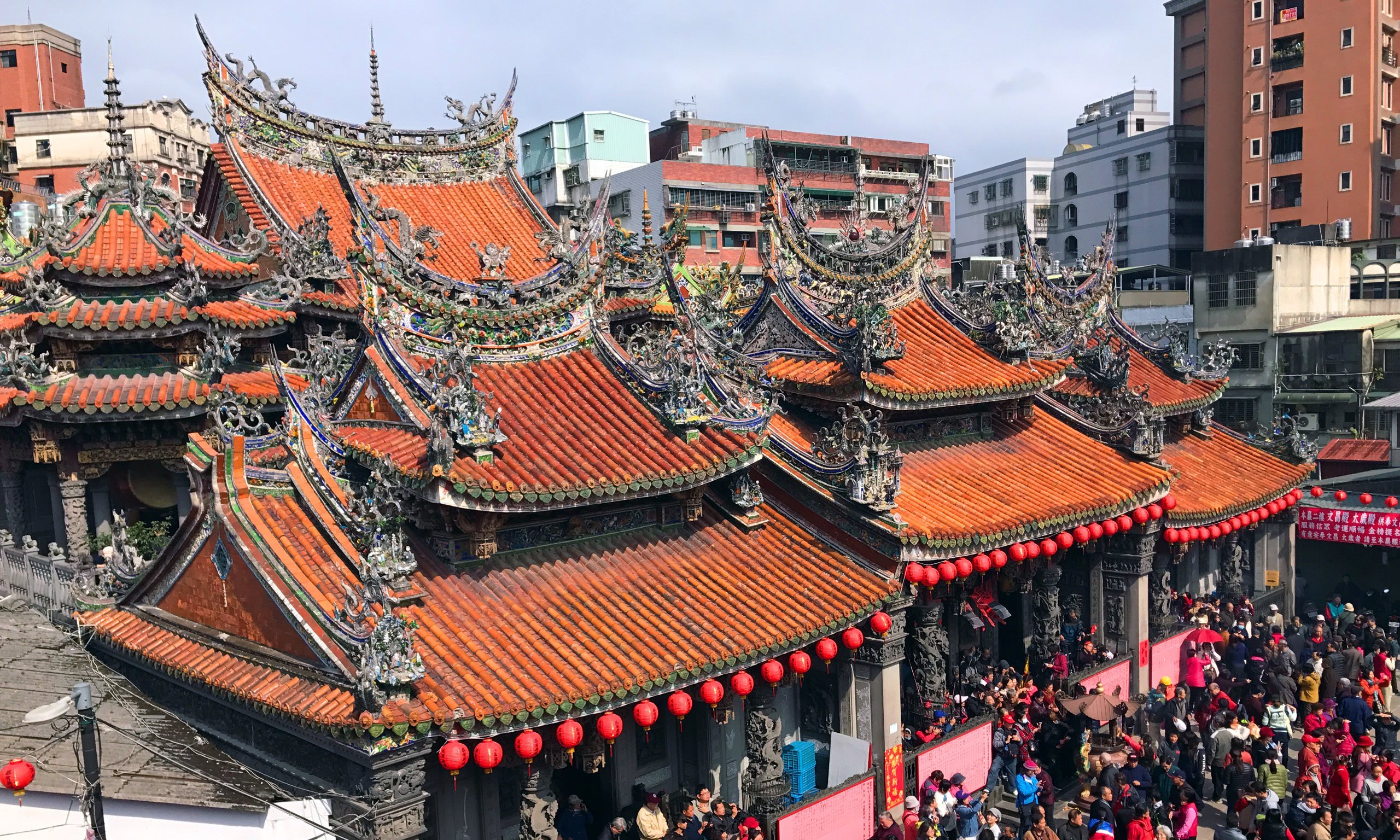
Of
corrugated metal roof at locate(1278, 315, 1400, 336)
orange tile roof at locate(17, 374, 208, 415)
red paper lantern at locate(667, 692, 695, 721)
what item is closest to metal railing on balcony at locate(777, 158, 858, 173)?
corrugated metal roof at locate(1278, 315, 1400, 336)

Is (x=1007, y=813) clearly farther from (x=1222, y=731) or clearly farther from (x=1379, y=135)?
(x=1379, y=135)

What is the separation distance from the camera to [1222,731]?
57.7 feet

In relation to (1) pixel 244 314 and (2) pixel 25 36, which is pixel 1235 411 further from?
(2) pixel 25 36

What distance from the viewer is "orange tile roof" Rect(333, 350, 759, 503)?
14133mm

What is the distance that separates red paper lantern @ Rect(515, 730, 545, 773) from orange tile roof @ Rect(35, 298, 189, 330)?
38.6ft

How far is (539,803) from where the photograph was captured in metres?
13.6

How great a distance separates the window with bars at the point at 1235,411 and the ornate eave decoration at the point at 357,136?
31.3 metres

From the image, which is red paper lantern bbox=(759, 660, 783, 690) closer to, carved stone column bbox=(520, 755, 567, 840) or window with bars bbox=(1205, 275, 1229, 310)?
carved stone column bbox=(520, 755, 567, 840)

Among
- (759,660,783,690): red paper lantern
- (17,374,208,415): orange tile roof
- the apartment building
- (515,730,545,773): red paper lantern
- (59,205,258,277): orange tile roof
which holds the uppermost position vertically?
the apartment building

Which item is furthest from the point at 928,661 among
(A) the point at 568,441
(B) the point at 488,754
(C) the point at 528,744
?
(B) the point at 488,754

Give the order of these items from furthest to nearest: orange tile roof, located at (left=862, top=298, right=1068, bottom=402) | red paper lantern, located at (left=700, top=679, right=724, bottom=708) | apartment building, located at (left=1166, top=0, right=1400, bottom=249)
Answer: apartment building, located at (left=1166, top=0, right=1400, bottom=249) < orange tile roof, located at (left=862, top=298, right=1068, bottom=402) < red paper lantern, located at (left=700, top=679, right=724, bottom=708)

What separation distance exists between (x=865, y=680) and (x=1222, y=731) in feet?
20.0

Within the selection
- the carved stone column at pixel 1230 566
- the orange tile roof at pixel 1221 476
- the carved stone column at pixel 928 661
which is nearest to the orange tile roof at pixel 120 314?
the carved stone column at pixel 928 661

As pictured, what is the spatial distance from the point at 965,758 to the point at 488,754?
28.8ft
